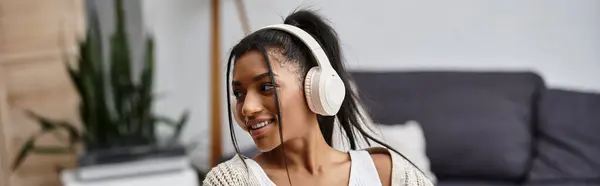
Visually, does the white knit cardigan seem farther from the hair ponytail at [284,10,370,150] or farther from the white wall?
the white wall

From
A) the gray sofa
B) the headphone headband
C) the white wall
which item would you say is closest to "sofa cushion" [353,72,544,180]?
the gray sofa

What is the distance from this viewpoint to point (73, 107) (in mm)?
2555

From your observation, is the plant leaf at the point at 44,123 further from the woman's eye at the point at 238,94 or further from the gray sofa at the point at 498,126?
the woman's eye at the point at 238,94

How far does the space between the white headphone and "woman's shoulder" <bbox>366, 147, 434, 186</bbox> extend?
0.14 metres

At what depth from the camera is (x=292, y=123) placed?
2.83 ft

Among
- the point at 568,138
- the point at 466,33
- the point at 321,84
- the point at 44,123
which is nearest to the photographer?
the point at 321,84

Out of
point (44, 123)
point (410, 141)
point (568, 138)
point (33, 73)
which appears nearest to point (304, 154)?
point (410, 141)

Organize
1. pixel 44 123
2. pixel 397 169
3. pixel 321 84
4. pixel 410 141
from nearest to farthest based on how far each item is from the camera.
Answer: pixel 321 84 < pixel 397 169 < pixel 410 141 < pixel 44 123

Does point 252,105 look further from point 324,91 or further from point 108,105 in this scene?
point 108,105

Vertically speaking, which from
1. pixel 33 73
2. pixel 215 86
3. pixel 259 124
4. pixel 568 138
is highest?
pixel 259 124

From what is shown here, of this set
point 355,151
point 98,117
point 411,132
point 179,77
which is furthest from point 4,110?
point 355,151

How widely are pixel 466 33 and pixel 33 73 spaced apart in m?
1.56

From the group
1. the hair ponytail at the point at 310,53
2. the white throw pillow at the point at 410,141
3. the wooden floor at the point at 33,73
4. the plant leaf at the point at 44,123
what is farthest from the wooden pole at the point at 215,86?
the hair ponytail at the point at 310,53

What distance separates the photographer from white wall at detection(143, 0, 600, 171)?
253 cm
